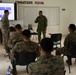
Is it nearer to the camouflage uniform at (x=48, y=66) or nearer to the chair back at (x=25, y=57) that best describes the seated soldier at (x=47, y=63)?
the camouflage uniform at (x=48, y=66)

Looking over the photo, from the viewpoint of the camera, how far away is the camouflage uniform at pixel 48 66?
224cm

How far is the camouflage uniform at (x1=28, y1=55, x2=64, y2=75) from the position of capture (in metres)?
2.24

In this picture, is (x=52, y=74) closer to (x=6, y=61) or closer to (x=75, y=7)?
(x=6, y=61)

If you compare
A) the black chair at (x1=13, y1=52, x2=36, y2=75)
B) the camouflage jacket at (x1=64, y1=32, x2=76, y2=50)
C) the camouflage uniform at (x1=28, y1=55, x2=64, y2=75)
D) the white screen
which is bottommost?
the black chair at (x1=13, y1=52, x2=36, y2=75)

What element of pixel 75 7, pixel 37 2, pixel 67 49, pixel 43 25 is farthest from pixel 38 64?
pixel 75 7

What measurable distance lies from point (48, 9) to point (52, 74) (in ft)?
30.4

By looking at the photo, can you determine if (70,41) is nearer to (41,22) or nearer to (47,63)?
(47,63)

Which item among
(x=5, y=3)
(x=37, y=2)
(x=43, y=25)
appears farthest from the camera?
(x=37, y=2)

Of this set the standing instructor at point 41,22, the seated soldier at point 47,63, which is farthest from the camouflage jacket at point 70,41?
the standing instructor at point 41,22

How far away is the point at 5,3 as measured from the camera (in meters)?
10.0

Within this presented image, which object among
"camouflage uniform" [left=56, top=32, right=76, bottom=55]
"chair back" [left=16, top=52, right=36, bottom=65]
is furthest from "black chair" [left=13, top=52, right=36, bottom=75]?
"camouflage uniform" [left=56, top=32, right=76, bottom=55]

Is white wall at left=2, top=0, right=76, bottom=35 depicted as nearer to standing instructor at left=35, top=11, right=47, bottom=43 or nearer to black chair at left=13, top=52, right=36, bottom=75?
standing instructor at left=35, top=11, right=47, bottom=43

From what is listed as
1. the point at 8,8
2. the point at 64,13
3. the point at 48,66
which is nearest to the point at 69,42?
the point at 48,66

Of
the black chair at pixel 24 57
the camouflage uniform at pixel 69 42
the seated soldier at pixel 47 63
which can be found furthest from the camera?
the camouflage uniform at pixel 69 42
